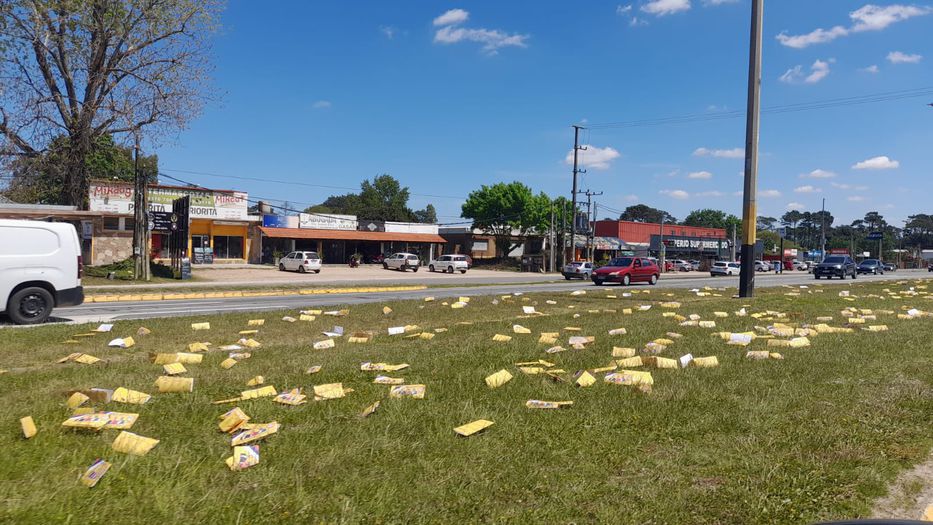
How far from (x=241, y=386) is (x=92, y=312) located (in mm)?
11353

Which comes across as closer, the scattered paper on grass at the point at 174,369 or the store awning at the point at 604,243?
the scattered paper on grass at the point at 174,369

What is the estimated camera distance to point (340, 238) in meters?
55.8

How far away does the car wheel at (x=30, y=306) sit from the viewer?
11.6 metres

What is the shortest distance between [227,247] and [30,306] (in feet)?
129

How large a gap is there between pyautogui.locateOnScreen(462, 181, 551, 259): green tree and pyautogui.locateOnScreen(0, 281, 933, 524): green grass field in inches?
2427

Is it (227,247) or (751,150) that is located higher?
(751,150)

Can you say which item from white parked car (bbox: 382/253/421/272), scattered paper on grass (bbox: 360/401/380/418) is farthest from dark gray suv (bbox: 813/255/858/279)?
scattered paper on grass (bbox: 360/401/380/418)

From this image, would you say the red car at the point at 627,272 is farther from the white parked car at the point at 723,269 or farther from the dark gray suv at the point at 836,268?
the white parked car at the point at 723,269

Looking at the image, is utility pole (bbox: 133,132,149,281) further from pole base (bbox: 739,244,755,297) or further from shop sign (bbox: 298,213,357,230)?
pole base (bbox: 739,244,755,297)

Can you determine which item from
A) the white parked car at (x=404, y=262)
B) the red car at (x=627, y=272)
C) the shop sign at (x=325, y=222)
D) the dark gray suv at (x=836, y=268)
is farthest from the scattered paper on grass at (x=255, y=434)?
the shop sign at (x=325, y=222)

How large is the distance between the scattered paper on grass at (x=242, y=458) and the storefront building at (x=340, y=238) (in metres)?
48.8

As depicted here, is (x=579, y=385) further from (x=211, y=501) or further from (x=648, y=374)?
(x=211, y=501)

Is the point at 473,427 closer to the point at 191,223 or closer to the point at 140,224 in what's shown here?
the point at 140,224

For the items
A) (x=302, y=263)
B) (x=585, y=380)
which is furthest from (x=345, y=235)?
(x=585, y=380)
